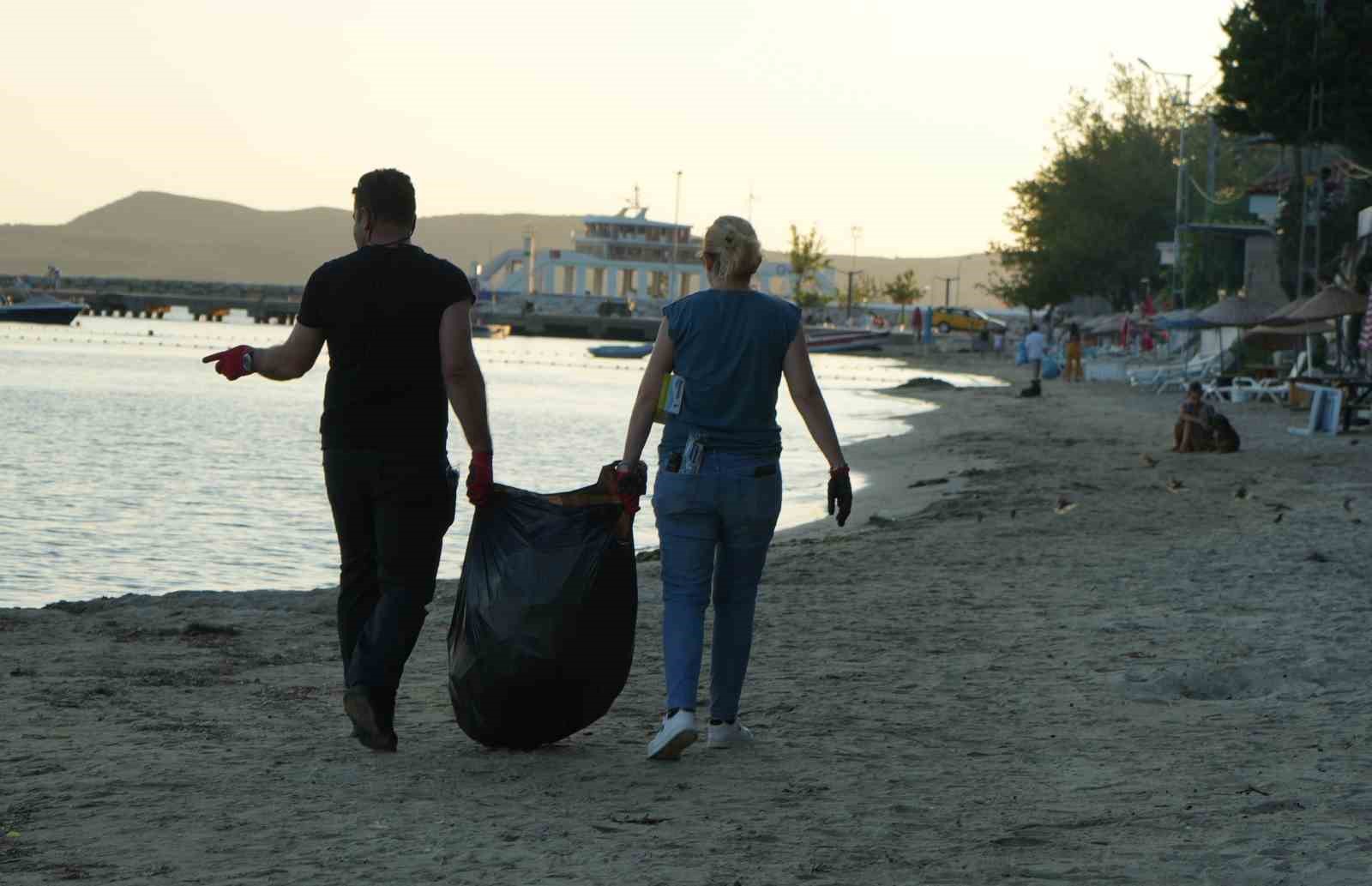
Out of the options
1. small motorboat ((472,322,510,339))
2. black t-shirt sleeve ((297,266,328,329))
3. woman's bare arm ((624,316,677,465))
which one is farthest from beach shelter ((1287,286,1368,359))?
small motorboat ((472,322,510,339))

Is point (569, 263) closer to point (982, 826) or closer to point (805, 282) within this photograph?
point (805, 282)

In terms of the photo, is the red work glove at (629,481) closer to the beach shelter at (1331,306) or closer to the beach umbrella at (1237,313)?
the beach shelter at (1331,306)

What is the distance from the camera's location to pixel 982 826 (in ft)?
14.5

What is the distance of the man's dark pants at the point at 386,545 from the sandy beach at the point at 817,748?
0.30m

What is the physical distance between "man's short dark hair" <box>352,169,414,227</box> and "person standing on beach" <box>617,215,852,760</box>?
2.82ft

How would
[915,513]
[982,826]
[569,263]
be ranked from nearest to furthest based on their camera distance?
[982,826]
[915,513]
[569,263]

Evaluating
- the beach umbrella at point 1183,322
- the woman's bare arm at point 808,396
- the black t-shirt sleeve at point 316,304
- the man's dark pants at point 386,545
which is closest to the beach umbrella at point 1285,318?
the beach umbrella at point 1183,322

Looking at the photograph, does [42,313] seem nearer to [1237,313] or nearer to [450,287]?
[1237,313]

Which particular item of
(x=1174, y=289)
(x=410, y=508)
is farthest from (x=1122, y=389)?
(x=410, y=508)

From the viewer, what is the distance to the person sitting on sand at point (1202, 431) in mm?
18469

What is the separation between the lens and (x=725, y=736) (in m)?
5.39

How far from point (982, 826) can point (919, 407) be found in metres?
32.9

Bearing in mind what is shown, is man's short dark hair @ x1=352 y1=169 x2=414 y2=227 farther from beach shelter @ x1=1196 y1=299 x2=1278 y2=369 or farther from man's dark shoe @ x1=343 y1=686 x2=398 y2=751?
beach shelter @ x1=1196 y1=299 x2=1278 y2=369

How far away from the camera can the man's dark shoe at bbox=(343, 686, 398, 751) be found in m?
5.13
